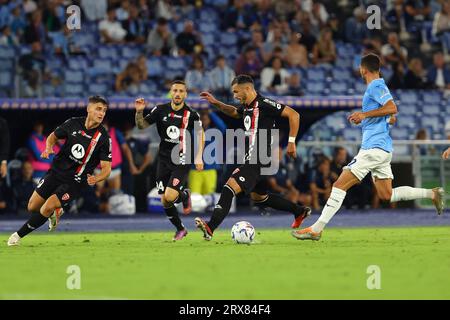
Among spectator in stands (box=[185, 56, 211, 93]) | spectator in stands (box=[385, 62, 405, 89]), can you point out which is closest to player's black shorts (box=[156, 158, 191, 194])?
spectator in stands (box=[185, 56, 211, 93])

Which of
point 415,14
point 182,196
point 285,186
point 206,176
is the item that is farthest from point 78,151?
point 415,14

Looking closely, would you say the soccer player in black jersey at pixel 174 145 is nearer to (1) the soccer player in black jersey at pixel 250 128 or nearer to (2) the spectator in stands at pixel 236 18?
(1) the soccer player in black jersey at pixel 250 128

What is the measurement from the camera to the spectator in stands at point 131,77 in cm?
2455

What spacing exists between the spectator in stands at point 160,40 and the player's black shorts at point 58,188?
498 inches

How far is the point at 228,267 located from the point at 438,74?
61.5ft

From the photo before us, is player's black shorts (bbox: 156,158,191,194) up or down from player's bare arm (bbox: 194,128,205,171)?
down

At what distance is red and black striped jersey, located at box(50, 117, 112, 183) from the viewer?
45.0 ft

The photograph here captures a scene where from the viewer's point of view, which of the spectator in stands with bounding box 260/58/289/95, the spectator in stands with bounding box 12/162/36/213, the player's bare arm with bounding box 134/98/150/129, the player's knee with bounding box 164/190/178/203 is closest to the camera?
the player's bare arm with bounding box 134/98/150/129

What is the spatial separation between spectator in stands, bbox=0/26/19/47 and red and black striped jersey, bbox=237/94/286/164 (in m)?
12.8

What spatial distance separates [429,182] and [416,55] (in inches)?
263

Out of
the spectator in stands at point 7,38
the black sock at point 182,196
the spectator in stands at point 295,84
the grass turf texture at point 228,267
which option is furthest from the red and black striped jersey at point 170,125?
the spectator in stands at point 7,38

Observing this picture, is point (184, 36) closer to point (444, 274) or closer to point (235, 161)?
point (235, 161)

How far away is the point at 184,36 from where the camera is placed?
2620 cm

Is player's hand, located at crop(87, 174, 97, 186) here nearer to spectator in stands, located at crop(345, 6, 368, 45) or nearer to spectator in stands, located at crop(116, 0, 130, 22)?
spectator in stands, located at crop(116, 0, 130, 22)
